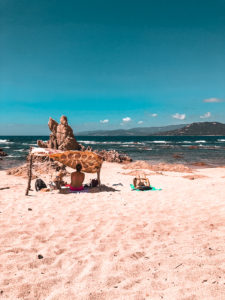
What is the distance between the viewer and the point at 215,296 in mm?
2953

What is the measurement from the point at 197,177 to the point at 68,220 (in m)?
13.3

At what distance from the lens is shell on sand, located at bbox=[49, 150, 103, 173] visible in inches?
458

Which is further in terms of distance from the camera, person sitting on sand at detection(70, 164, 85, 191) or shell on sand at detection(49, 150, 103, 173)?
shell on sand at detection(49, 150, 103, 173)

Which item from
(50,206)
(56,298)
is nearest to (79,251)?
(56,298)

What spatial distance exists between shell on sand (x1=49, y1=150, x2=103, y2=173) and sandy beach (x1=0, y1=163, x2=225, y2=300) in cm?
374

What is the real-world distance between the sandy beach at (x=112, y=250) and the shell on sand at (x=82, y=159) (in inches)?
147

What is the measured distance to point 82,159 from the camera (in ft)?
40.9

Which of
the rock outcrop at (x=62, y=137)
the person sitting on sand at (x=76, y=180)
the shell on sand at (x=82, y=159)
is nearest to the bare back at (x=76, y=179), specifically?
the person sitting on sand at (x=76, y=180)

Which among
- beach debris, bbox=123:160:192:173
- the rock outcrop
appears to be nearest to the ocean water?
the rock outcrop

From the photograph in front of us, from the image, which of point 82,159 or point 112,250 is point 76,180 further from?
point 112,250

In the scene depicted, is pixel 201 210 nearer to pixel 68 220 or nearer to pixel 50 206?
pixel 68 220

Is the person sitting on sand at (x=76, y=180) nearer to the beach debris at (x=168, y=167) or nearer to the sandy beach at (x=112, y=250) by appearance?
the sandy beach at (x=112, y=250)

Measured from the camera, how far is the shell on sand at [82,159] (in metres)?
11.6

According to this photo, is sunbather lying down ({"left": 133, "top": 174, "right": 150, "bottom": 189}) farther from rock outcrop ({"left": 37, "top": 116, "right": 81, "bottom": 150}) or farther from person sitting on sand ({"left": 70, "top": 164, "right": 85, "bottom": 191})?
rock outcrop ({"left": 37, "top": 116, "right": 81, "bottom": 150})
